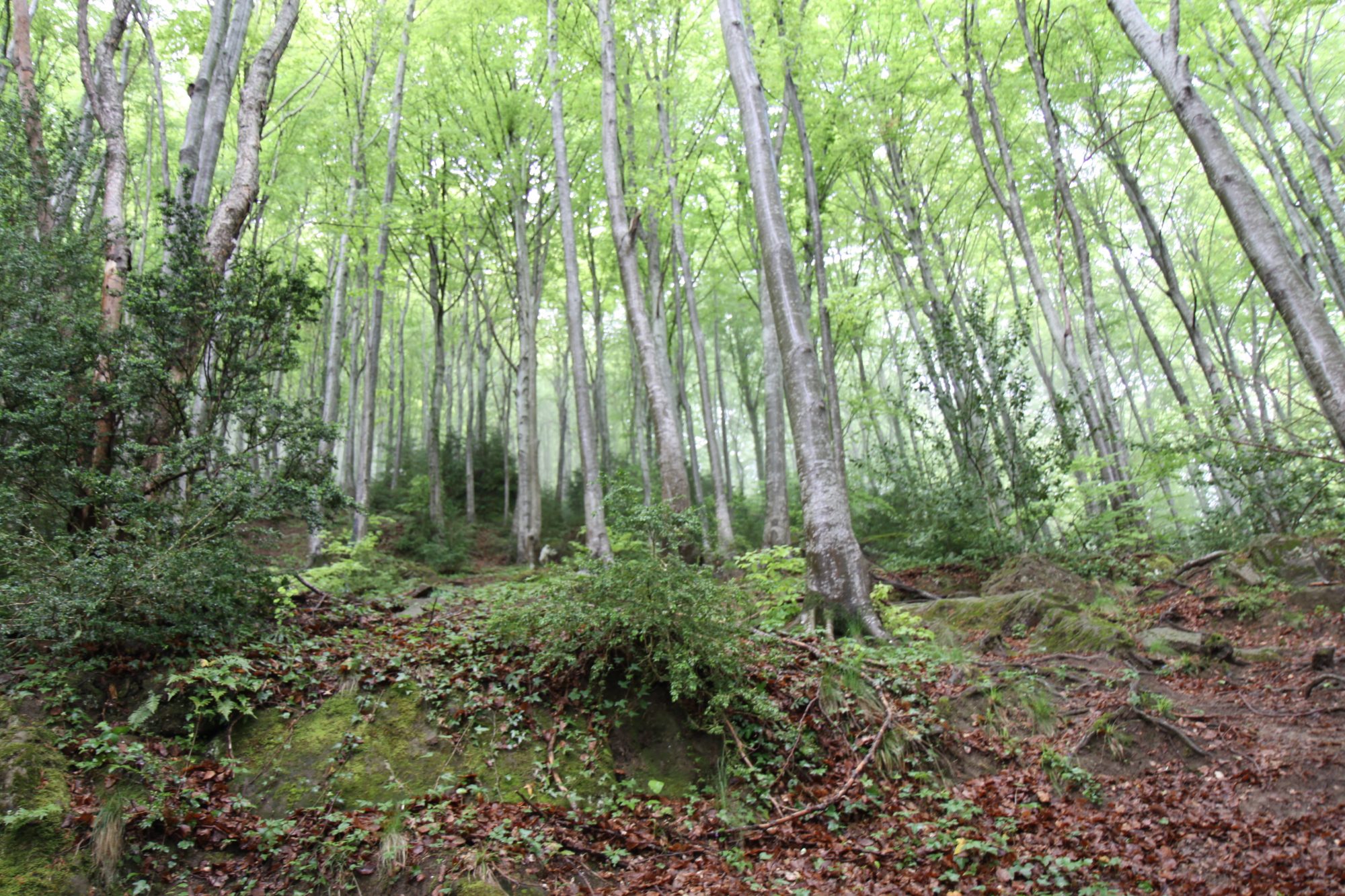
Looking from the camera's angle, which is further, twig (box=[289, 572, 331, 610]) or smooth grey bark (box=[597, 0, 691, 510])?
smooth grey bark (box=[597, 0, 691, 510])

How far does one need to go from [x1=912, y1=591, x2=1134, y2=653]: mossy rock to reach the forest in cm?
5

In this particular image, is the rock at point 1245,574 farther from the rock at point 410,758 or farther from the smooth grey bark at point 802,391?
the rock at point 410,758

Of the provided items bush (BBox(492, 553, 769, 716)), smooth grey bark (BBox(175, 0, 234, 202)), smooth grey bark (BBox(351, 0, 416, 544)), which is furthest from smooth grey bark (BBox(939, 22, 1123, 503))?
smooth grey bark (BBox(175, 0, 234, 202))

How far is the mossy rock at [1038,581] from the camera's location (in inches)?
307

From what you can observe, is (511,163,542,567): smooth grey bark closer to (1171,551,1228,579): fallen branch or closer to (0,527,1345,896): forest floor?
(0,527,1345,896): forest floor

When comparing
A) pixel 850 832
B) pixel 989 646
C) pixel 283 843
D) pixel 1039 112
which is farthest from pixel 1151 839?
pixel 1039 112

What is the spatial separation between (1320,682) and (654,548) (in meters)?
5.17

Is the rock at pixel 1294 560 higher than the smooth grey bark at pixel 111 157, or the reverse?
the smooth grey bark at pixel 111 157

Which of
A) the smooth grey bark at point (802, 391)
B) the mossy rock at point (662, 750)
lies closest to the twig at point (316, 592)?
the mossy rock at point (662, 750)

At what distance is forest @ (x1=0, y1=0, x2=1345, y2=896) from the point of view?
331 cm

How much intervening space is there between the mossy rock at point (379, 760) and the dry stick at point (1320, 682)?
5246 millimetres

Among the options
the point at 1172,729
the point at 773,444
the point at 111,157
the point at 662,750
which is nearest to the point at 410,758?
the point at 662,750

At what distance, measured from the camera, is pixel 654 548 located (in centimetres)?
453

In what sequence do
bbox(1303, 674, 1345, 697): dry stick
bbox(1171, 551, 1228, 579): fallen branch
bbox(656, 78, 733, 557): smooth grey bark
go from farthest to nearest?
bbox(656, 78, 733, 557): smooth grey bark, bbox(1171, 551, 1228, 579): fallen branch, bbox(1303, 674, 1345, 697): dry stick
